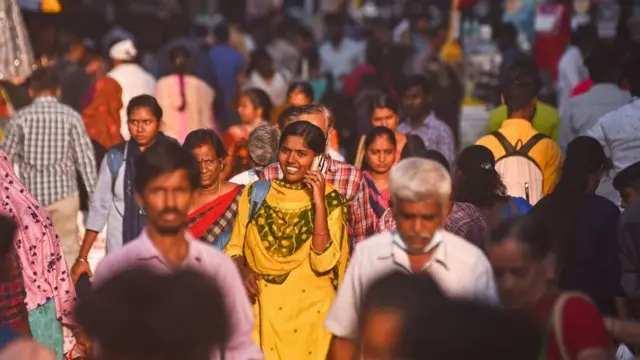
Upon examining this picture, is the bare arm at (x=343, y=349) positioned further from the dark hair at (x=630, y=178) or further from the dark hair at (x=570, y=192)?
the dark hair at (x=630, y=178)

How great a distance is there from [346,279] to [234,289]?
0.52 meters

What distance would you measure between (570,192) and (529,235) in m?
2.86

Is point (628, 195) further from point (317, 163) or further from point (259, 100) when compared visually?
point (259, 100)

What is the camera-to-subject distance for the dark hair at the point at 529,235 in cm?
588

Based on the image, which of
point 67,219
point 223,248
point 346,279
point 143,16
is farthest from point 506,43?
point 346,279

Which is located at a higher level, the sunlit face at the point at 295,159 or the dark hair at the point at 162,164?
the dark hair at the point at 162,164

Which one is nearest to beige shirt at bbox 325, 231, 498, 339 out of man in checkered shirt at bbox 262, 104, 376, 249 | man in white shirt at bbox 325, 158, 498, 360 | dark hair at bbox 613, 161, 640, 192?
man in white shirt at bbox 325, 158, 498, 360

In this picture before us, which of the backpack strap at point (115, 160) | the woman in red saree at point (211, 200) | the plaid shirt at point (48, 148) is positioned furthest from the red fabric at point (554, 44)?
the woman in red saree at point (211, 200)

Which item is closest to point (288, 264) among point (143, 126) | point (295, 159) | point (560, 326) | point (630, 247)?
point (295, 159)

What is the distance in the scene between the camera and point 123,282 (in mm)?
4402

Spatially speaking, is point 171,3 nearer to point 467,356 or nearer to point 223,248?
point 223,248

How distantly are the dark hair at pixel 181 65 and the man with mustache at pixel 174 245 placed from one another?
9.07m

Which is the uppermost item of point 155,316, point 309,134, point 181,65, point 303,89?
point 181,65

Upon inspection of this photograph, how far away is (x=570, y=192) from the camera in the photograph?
8.68 metres
